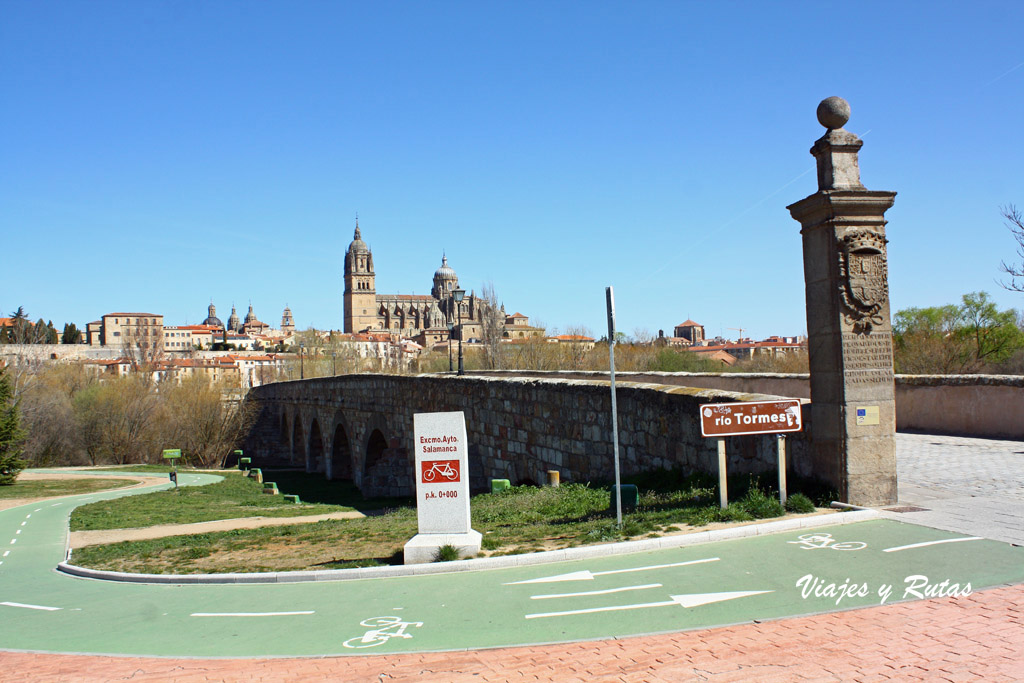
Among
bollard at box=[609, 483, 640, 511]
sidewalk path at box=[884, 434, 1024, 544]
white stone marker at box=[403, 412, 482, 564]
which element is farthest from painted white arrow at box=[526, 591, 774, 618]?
bollard at box=[609, 483, 640, 511]

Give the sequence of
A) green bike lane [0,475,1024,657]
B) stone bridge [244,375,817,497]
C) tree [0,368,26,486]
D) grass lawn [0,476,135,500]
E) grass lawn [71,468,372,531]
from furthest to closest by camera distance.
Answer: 1. tree [0,368,26,486]
2. grass lawn [0,476,135,500]
3. grass lawn [71,468,372,531]
4. stone bridge [244,375,817,497]
5. green bike lane [0,475,1024,657]

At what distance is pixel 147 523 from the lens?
51.4 ft

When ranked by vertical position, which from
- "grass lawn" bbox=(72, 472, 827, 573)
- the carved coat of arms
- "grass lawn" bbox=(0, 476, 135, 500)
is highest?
the carved coat of arms

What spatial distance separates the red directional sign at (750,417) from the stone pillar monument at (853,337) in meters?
0.36

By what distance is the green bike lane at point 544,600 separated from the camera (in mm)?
5152

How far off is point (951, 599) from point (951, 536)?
1.68 meters

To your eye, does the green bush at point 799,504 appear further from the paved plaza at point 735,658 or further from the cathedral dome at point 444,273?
the cathedral dome at point 444,273

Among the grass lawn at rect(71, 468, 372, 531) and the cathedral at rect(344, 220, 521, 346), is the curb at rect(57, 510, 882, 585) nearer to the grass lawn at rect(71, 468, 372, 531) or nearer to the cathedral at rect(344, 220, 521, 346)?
the grass lawn at rect(71, 468, 372, 531)

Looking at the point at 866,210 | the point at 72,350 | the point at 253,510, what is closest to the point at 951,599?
the point at 866,210

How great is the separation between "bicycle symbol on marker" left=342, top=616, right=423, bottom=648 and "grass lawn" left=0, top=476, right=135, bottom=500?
2202 cm

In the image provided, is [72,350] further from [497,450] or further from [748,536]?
[748,536]

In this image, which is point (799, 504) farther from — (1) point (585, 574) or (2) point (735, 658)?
(2) point (735, 658)

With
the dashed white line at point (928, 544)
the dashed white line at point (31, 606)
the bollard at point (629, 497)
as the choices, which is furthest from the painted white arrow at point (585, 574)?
the dashed white line at point (31, 606)

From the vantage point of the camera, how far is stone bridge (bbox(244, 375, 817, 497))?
30.4ft
